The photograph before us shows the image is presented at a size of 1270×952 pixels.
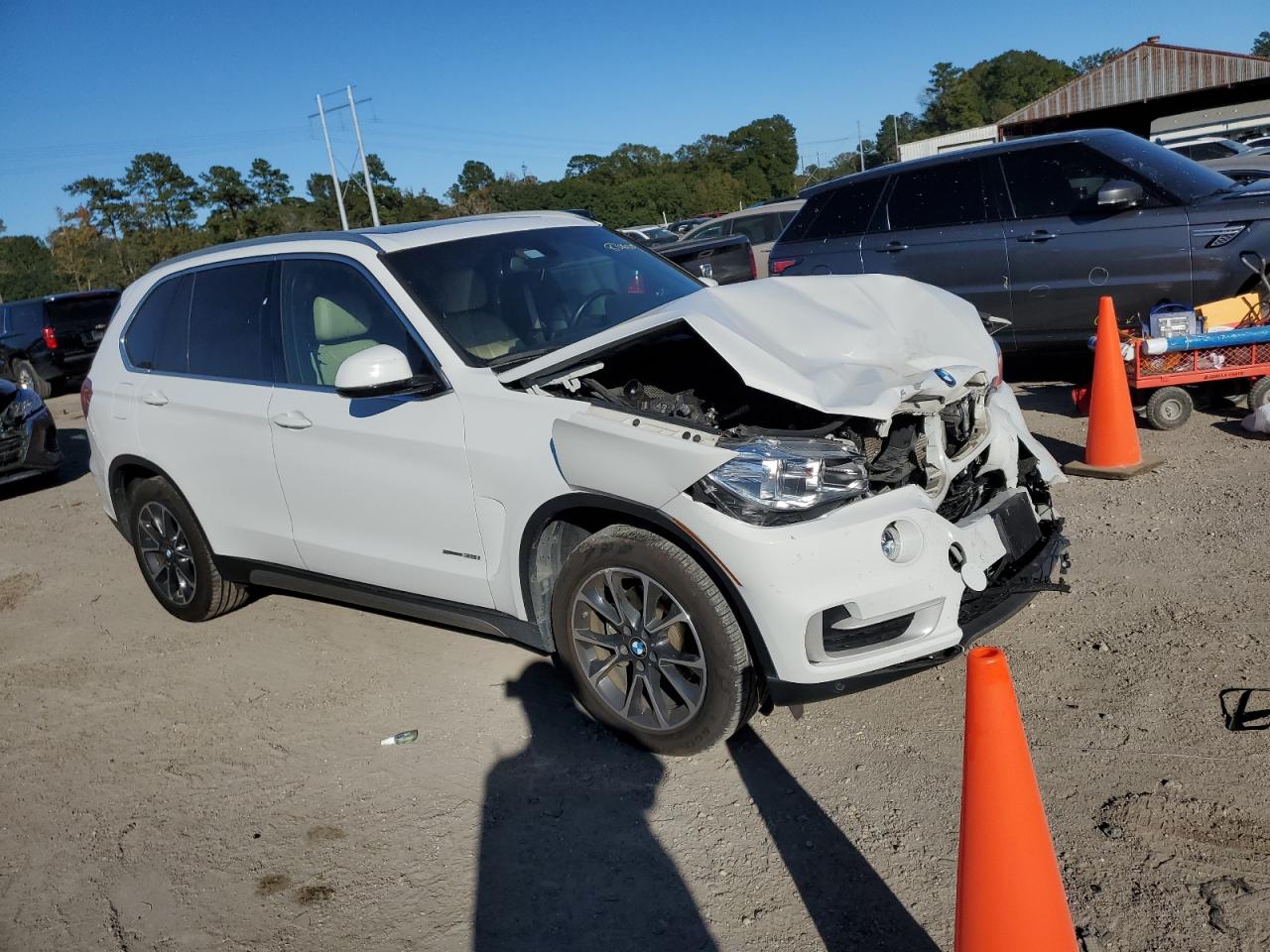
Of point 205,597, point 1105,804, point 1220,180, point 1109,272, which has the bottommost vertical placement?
point 1105,804

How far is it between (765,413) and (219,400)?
2.61 metres

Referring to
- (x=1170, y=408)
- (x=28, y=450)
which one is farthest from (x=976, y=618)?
(x=28, y=450)

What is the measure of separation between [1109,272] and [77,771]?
7.17 m

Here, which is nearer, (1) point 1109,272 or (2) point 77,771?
(2) point 77,771

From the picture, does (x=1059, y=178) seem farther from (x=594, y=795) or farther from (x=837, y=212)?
(x=594, y=795)

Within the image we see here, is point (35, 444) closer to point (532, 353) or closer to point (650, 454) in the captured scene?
point (532, 353)

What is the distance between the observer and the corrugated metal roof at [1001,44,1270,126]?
136 ft

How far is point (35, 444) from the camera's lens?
384 inches

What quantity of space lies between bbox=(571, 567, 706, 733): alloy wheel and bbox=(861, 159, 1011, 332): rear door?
5.59 metres

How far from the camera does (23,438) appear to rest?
9656 mm

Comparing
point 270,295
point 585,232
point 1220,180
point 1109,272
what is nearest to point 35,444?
point 270,295

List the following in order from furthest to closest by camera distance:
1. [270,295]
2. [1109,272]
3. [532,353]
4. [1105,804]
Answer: [1109,272]
[270,295]
[532,353]
[1105,804]

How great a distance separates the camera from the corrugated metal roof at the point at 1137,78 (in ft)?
136

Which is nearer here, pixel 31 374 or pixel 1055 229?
pixel 1055 229
